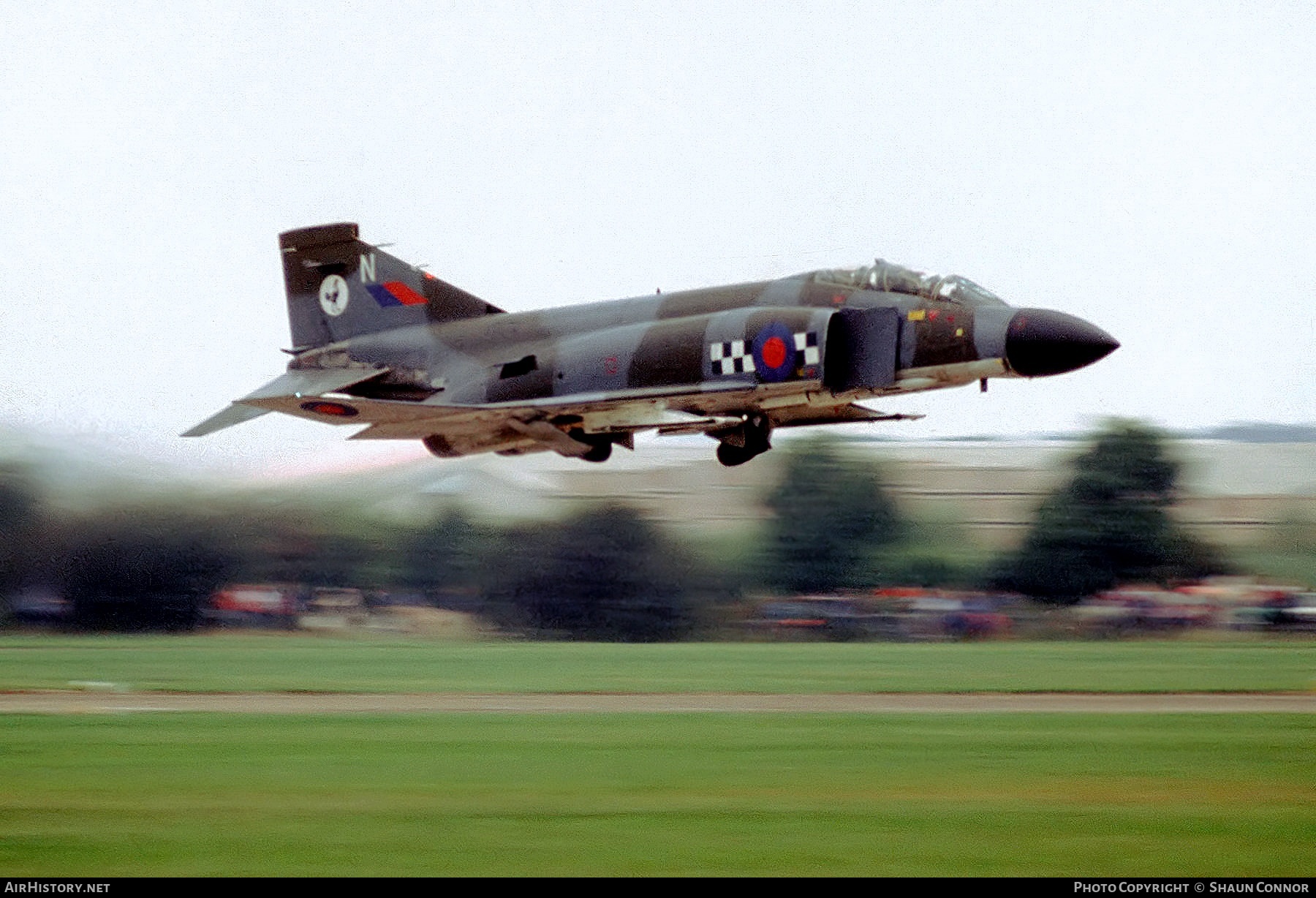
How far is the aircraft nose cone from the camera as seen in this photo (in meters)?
18.9

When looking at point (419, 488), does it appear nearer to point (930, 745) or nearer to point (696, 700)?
point (696, 700)

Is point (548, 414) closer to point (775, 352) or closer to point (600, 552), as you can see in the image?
point (775, 352)

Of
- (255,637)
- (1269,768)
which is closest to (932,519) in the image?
(255,637)

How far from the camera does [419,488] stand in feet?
112

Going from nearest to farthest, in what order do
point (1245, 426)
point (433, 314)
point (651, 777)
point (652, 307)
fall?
point (651, 777) → point (652, 307) → point (433, 314) → point (1245, 426)

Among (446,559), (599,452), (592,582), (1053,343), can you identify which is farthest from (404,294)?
(592,582)

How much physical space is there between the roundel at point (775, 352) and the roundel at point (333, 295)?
259 inches

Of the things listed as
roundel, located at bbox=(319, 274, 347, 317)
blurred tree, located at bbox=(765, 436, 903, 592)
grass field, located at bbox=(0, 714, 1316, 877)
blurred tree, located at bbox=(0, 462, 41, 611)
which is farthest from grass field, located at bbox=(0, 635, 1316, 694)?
roundel, located at bbox=(319, 274, 347, 317)

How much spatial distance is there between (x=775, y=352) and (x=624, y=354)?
194cm

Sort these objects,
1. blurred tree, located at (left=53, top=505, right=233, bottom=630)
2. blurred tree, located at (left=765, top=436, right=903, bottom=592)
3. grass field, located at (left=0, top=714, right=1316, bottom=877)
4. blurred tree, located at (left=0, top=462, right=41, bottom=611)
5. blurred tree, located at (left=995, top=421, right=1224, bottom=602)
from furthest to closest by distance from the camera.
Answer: blurred tree, located at (left=995, top=421, right=1224, bottom=602)
blurred tree, located at (left=765, top=436, right=903, bottom=592)
blurred tree, located at (left=53, top=505, right=233, bottom=630)
blurred tree, located at (left=0, top=462, right=41, bottom=611)
grass field, located at (left=0, top=714, right=1316, bottom=877)

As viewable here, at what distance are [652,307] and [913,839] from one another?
8.46m

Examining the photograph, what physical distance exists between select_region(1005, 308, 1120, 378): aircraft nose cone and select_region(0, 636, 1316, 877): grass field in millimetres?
4136

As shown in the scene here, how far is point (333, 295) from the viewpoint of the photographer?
76.6ft

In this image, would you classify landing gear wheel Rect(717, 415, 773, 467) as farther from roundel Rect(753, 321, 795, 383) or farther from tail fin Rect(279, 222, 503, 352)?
tail fin Rect(279, 222, 503, 352)
